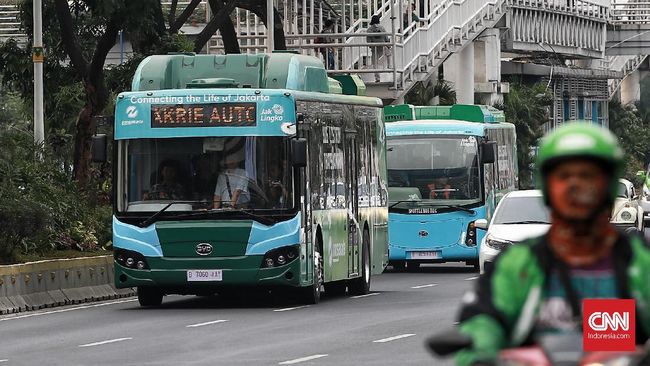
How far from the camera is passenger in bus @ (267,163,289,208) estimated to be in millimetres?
24766

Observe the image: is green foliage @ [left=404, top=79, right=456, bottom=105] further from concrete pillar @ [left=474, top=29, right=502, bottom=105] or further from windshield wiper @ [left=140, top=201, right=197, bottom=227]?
windshield wiper @ [left=140, top=201, right=197, bottom=227]

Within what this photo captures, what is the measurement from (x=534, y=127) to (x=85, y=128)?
1386 inches

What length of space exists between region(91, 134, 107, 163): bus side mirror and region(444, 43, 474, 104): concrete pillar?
119ft

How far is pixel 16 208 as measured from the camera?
27047 mm

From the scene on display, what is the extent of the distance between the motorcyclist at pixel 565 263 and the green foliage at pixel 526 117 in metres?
58.8

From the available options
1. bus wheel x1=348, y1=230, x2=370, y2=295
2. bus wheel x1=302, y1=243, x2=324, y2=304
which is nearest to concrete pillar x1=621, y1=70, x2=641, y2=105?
bus wheel x1=348, y1=230, x2=370, y2=295

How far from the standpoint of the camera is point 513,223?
2744 centimetres

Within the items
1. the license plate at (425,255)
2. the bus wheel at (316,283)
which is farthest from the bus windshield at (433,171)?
the bus wheel at (316,283)

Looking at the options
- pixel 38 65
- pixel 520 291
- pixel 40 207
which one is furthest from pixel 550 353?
pixel 38 65

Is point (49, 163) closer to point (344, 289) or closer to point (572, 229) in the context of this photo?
point (344, 289)

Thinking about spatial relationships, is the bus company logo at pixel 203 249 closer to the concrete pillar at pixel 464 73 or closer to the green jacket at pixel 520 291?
the green jacket at pixel 520 291

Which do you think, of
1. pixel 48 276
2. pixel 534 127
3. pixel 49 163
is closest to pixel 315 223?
pixel 48 276

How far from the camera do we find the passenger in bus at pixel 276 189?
81.3 feet

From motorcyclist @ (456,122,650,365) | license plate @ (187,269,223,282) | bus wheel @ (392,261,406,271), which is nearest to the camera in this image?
motorcyclist @ (456,122,650,365)
